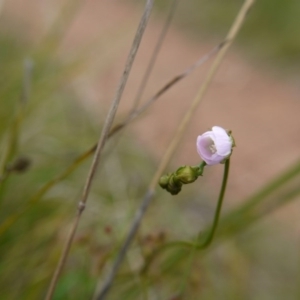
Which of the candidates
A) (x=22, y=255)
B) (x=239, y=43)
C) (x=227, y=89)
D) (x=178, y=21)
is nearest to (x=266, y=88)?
(x=227, y=89)

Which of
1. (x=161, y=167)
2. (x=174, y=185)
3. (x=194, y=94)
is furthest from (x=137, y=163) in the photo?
(x=194, y=94)

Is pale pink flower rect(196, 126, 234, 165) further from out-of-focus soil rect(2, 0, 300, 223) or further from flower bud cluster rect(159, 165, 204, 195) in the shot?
out-of-focus soil rect(2, 0, 300, 223)

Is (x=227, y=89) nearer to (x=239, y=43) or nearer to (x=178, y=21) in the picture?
(x=239, y=43)

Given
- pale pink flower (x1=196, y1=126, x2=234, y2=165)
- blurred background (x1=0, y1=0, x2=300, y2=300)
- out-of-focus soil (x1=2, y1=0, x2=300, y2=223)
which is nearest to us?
pale pink flower (x1=196, y1=126, x2=234, y2=165)

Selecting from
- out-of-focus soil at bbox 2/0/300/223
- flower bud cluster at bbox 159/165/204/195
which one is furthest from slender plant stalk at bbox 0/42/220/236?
out-of-focus soil at bbox 2/0/300/223

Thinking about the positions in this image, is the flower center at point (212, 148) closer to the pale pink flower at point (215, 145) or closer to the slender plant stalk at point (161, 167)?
the pale pink flower at point (215, 145)

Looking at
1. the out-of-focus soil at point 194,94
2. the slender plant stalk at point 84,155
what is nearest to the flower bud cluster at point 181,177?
the slender plant stalk at point 84,155
